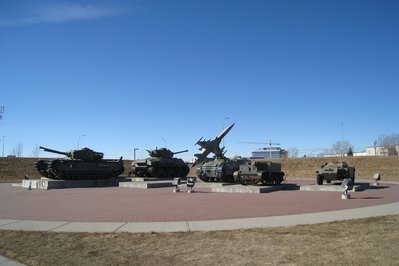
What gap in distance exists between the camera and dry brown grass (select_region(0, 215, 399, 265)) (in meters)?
8.13

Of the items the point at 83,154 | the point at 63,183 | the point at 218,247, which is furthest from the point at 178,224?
the point at 83,154

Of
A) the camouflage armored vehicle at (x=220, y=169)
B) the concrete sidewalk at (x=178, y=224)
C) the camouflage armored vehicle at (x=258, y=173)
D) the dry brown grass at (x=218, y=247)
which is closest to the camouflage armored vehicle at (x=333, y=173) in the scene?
the camouflage armored vehicle at (x=258, y=173)

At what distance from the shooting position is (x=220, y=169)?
36.6m

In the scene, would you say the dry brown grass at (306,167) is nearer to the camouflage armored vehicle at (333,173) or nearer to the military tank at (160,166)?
the military tank at (160,166)

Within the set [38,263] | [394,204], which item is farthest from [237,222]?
[394,204]

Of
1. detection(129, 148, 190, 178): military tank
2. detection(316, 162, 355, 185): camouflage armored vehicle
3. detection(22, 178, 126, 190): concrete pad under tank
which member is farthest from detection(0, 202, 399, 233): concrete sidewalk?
detection(129, 148, 190, 178): military tank

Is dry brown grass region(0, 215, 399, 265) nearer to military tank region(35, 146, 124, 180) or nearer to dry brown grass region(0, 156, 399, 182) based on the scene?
military tank region(35, 146, 124, 180)

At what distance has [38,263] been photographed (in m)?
8.16

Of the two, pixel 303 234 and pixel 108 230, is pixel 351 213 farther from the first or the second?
pixel 108 230

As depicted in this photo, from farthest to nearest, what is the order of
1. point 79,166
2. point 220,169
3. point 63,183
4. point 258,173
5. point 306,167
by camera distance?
point 306,167 < point 79,166 < point 220,169 < point 63,183 < point 258,173

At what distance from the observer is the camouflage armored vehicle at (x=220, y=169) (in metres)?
36.7

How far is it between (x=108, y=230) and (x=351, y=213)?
27.2 feet

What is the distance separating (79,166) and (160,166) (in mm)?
8365

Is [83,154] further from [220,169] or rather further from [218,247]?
[218,247]
